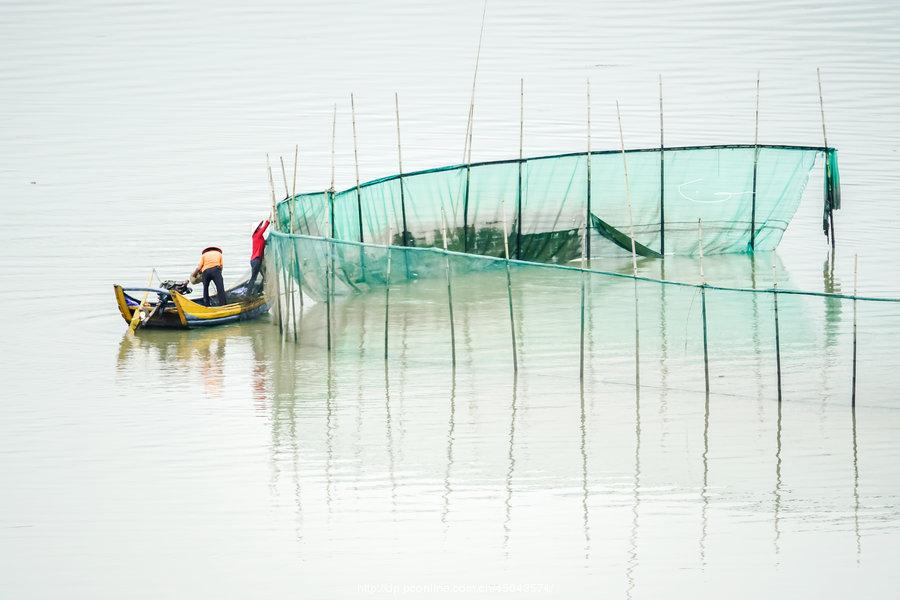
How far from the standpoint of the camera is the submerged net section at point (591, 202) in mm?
29672

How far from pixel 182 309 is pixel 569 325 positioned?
306 inches

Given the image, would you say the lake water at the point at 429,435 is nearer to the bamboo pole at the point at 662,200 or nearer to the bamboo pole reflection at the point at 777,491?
the bamboo pole reflection at the point at 777,491

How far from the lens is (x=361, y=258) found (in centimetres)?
2341

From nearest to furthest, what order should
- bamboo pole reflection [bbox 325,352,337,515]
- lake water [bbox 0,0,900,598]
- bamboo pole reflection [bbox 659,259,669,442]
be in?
lake water [bbox 0,0,900,598]
bamboo pole reflection [bbox 325,352,337,515]
bamboo pole reflection [bbox 659,259,669,442]

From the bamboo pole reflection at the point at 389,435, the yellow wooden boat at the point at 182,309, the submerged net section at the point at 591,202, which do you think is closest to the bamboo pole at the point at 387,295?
the bamboo pole reflection at the point at 389,435

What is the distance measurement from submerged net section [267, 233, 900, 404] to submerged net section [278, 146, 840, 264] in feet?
16.3

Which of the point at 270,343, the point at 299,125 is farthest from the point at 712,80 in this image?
the point at 270,343

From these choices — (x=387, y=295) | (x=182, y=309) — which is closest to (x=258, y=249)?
(x=182, y=309)

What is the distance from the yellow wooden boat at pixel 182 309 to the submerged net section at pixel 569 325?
2105 millimetres

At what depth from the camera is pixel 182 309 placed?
25.1m

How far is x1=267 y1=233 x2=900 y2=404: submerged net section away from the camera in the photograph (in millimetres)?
20141

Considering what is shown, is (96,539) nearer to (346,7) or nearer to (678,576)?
(678,576)

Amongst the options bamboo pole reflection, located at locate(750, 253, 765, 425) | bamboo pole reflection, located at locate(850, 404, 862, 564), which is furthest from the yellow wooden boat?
bamboo pole reflection, located at locate(850, 404, 862, 564)

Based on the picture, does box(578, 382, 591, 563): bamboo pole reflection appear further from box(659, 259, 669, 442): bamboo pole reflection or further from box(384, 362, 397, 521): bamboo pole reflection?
box(384, 362, 397, 521): bamboo pole reflection
